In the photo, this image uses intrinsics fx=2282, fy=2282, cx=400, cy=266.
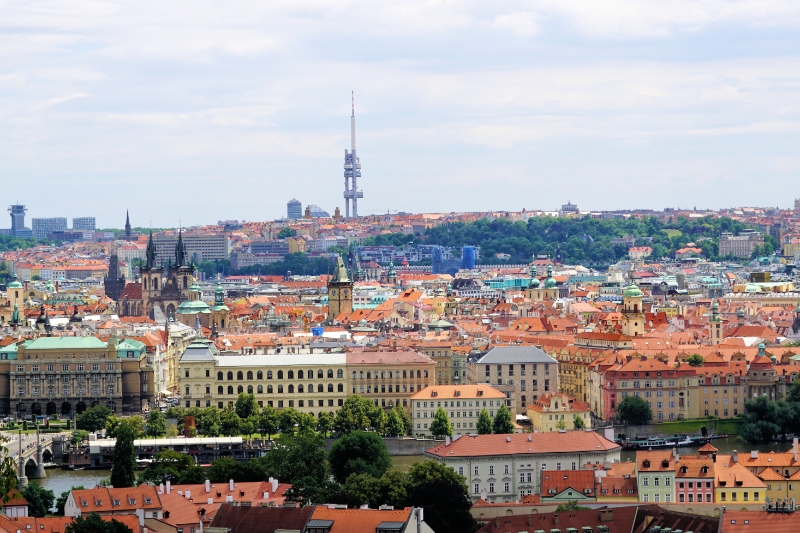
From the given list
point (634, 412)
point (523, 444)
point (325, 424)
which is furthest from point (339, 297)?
point (523, 444)

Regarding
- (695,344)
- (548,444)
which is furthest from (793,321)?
(548,444)

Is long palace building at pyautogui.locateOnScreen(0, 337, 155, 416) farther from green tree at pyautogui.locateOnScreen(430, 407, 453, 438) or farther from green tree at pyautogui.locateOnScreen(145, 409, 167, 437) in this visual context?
green tree at pyautogui.locateOnScreen(430, 407, 453, 438)

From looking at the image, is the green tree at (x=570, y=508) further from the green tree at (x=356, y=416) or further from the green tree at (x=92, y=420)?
the green tree at (x=92, y=420)

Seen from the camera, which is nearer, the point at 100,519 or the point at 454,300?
the point at 100,519

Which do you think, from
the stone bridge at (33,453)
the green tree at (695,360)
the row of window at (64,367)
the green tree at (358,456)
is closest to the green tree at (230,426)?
the stone bridge at (33,453)

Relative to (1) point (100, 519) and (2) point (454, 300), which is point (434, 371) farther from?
(2) point (454, 300)

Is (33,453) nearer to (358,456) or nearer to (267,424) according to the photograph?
(267,424)
